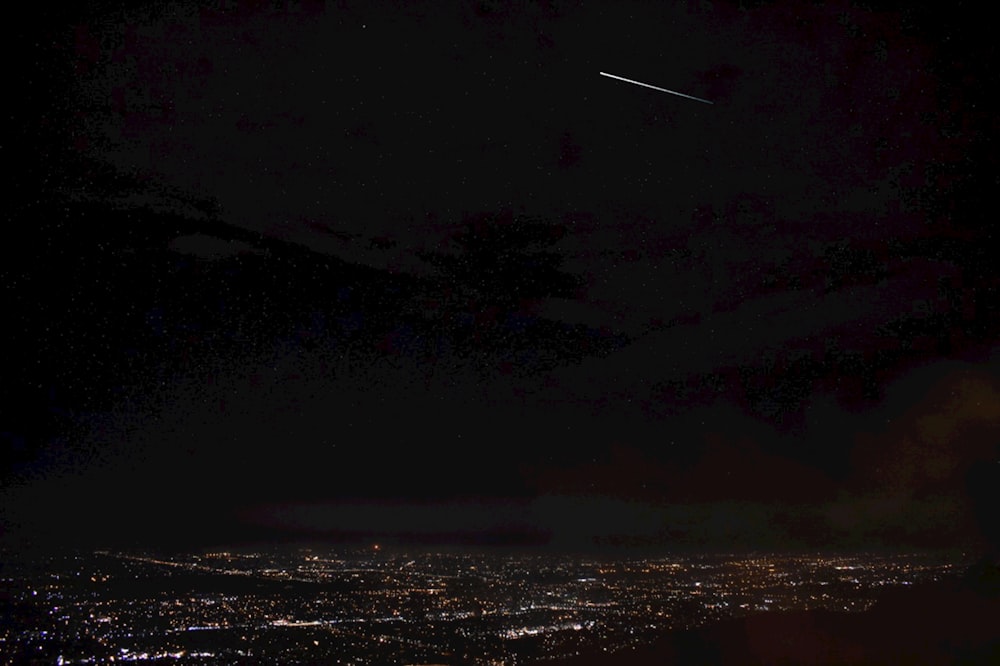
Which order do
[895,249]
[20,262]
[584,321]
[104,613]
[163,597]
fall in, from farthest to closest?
[163,597] → [104,613] → [584,321] → [20,262] → [895,249]

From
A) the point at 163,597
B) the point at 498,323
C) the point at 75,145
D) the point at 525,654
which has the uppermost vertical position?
the point at 75,145

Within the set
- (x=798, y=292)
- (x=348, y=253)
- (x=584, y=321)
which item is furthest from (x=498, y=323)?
(x=798, y=292)

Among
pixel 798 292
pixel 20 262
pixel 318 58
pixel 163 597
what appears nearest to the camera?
pixel 318 58

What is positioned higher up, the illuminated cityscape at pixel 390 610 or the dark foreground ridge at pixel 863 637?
the dark foreground ridge at pixel 863 637

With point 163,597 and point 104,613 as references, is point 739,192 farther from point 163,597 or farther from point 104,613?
point 163,597

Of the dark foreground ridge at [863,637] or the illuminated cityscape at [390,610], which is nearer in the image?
the dark foreground ridge at [863,637]
